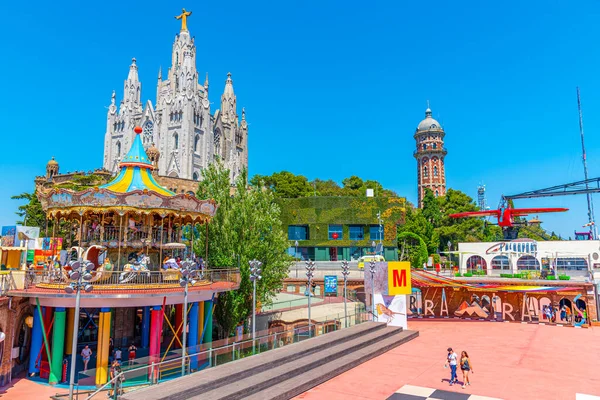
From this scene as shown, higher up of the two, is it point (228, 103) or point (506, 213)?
point (228, 103)

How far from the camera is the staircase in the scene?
43.1 feet

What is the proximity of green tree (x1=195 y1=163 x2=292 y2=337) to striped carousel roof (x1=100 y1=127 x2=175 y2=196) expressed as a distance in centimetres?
521

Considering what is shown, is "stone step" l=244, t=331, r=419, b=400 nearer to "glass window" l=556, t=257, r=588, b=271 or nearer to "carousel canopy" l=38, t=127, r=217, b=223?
"carousel canopy" l=38, t=127, r=217, b=223

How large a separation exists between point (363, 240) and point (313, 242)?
6.60 meters

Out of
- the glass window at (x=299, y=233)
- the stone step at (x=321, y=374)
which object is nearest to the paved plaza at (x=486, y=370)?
the stone step at (x=321, y=374)

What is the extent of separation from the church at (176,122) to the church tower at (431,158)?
43982 millimetres

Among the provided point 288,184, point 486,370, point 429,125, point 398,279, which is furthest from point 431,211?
point 486,370

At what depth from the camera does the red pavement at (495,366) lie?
50.4ft

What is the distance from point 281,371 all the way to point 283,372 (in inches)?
6.5

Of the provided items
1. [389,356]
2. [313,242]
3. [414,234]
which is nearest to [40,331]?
[389,356]

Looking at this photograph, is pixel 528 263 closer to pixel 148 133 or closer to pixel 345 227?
pixel 345 227

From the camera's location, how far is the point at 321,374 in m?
16.5

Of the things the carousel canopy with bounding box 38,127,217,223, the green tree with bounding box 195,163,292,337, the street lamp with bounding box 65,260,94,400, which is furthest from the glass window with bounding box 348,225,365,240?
the street lamp with bounding box 65,260,94,400

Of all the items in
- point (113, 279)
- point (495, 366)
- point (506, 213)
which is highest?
point (506, 213)
